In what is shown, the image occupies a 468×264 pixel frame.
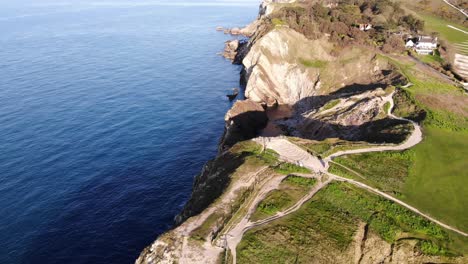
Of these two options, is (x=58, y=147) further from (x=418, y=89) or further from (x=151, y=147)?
(x=418, y=89)

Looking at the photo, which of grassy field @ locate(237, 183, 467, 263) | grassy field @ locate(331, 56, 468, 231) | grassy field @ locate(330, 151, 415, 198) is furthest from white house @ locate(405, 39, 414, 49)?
grassy field @ locate(237, 183, 467, 263)

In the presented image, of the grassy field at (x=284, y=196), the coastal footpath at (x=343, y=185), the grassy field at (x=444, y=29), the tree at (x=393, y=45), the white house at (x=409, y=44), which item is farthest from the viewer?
the grassy field at (x=444, y=29)

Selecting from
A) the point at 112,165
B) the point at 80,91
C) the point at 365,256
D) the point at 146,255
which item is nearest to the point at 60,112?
the point at 80,91

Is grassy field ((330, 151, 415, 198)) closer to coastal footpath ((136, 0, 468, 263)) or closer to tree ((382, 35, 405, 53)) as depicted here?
coastal footpath ((136, 0, 468, 263))

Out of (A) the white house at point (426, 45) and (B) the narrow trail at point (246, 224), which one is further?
(A) the white house at point (426, 45)

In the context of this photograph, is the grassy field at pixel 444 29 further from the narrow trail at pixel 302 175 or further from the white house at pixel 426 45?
the narrow trail at pixel 302 175

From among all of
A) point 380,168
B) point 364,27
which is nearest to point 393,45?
point 364,27

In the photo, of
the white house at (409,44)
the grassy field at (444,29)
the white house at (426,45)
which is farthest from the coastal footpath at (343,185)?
the grassy field at (444,29)
